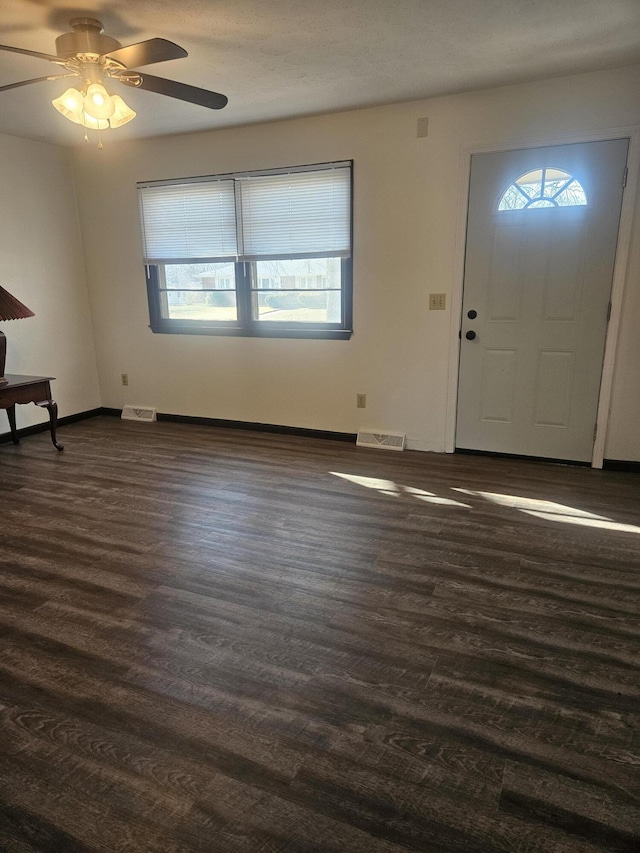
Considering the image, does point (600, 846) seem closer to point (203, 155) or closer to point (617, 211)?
A: point (617, 211)

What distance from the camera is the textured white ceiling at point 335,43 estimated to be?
233 centimetres

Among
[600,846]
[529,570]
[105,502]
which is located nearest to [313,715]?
[600,846]

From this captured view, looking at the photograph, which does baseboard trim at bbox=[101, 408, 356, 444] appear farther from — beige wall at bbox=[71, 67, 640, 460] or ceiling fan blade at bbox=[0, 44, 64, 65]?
ceiling fan blade at bbox=[0, 44, 64, 65]

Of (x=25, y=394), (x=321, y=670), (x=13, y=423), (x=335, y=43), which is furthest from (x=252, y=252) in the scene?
(x=321, y=670)

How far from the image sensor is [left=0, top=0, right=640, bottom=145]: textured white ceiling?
2.33 metres

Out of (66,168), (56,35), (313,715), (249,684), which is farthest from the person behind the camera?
(66,168)

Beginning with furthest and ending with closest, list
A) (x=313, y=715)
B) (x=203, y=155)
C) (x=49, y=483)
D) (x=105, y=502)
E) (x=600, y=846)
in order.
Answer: (x=203, y=155) < (x=49, y=483) < (x=105, y=502) < (x=313, y=715) < (x=600, y=846)

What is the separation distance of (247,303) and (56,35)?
2.23 m

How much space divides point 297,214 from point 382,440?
1947mm

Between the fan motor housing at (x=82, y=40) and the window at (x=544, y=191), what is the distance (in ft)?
8.42

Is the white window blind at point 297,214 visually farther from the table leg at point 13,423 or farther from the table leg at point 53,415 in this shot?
the table leg at point 13,423

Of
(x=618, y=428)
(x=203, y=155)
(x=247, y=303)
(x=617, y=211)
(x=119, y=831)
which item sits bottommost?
(x=119, y=831)

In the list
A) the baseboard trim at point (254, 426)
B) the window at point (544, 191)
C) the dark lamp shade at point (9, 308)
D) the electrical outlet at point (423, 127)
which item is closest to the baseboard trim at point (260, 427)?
the baseboard trim at point (254, 426)

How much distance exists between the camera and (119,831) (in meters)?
1.28
